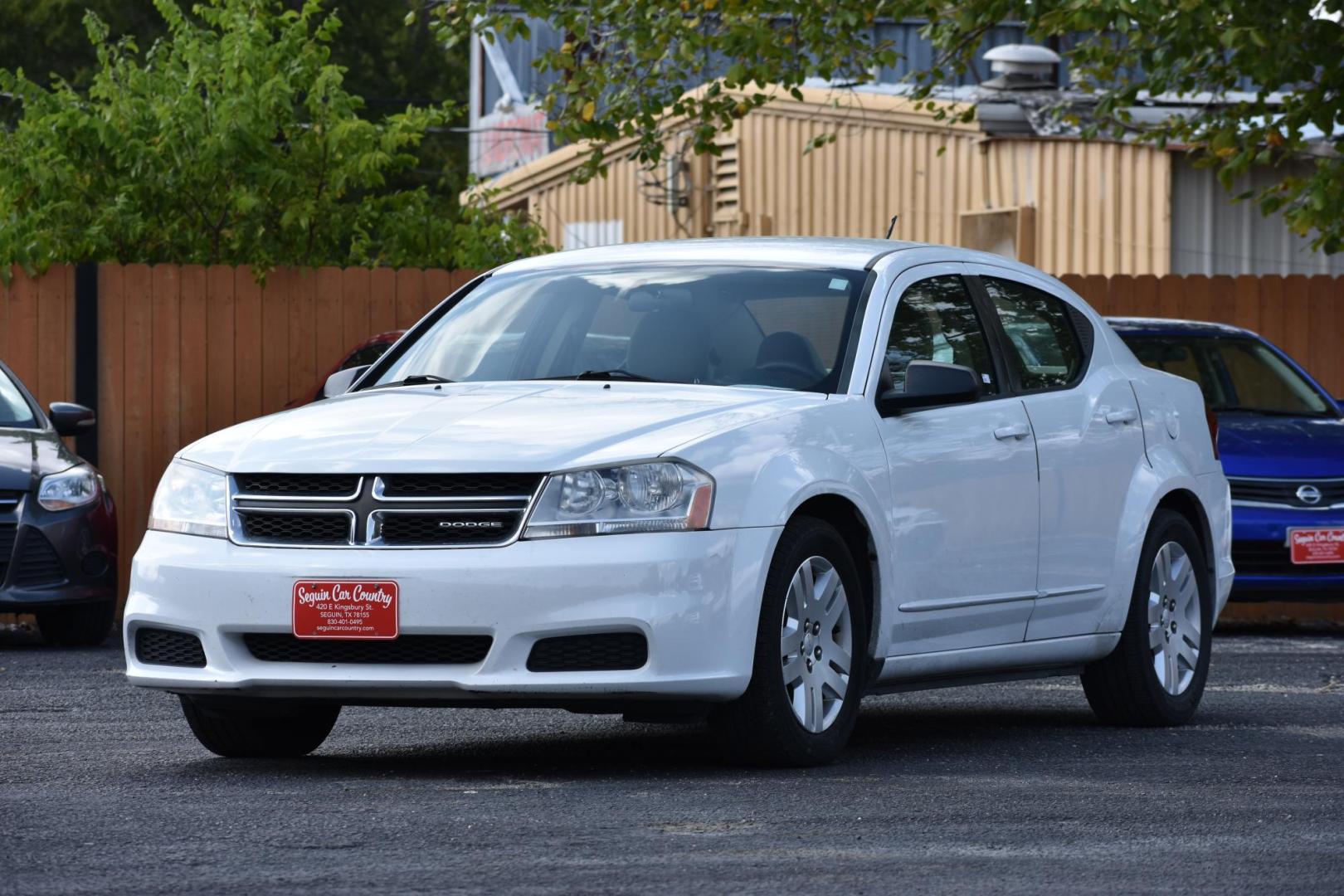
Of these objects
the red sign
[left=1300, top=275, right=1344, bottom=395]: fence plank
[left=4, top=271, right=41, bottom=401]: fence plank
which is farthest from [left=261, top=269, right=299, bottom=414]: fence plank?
[left=1300, top=275, right=1344, bottom=395]: fence plank

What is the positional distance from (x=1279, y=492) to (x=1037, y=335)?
5.24 metres

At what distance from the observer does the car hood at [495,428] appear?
7102 mm

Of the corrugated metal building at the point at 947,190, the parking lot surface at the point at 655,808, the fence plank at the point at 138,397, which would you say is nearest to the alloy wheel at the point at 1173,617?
the parking lot surface at the point at 655,808

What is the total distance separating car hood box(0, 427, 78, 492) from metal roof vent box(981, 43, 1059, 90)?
394 inches

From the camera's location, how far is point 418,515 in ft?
23.3

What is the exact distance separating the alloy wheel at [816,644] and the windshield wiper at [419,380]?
5.11 ft

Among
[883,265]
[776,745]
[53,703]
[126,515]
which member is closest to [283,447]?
[776,745]

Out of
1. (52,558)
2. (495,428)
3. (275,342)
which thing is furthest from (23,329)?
(495,428)

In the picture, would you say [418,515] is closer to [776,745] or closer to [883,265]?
[776,745]

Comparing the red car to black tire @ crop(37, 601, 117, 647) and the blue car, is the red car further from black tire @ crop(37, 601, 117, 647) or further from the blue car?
the blue car

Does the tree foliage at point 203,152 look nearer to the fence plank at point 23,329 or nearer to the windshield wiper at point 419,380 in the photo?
the fence plank at point 23,329

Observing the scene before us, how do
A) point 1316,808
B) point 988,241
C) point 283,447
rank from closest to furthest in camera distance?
point 1316,808 < point 283,447 < point 988,241

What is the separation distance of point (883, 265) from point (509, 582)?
2.11 m

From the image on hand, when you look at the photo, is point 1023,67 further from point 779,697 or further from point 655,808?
point 655,808
